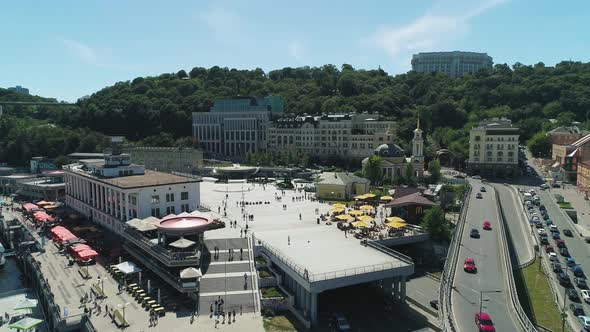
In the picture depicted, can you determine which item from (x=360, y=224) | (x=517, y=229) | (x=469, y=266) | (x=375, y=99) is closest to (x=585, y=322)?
(x=469, y=266)

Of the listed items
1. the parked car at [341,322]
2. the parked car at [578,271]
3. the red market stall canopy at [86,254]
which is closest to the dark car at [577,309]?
the parked car at [578,271]

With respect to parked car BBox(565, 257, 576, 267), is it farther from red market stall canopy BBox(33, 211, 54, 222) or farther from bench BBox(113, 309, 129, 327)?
red market stall canopy BBox(33, 211, 54, 222)

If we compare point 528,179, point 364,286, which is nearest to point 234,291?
point 364,286

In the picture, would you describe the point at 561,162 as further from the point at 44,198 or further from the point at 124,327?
the point at 44,198

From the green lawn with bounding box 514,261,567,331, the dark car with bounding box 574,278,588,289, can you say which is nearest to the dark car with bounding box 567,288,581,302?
the green lawn with bounding box 514,261,567,331

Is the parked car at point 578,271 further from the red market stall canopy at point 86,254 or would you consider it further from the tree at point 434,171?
the red market stall canopy at point 86,254

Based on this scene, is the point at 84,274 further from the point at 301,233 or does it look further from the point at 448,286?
the point at 448,286
